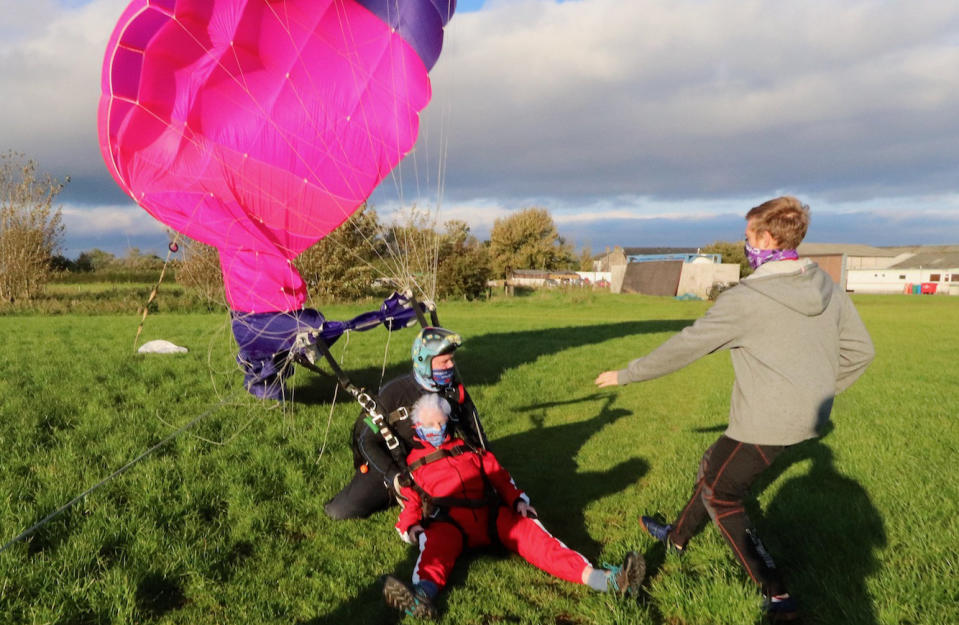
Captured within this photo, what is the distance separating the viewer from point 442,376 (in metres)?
4.20

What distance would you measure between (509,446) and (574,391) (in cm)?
306

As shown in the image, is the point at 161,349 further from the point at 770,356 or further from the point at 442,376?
the point at 770,356

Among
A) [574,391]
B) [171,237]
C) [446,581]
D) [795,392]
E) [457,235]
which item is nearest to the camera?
[795,392]

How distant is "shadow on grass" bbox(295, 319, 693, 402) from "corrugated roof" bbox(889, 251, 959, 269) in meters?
66.1

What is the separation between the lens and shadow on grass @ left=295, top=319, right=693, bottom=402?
29.6ft

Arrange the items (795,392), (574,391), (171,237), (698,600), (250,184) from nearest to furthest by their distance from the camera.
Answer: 1. (795,392)
2. (698,600)
3. (171,237)
4. (250,184)
5. (574,391)

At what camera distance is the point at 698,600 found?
318cm

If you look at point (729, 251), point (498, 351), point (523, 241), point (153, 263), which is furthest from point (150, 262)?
point (729, 251)

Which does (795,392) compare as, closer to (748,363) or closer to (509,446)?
(748,363)

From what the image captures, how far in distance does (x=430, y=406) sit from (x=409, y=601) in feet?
4.46

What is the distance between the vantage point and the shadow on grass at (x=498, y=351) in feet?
29.6

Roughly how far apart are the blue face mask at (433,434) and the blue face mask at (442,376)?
1.09 feet

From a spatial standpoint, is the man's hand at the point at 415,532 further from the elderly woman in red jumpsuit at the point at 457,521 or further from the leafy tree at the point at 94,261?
the leafy tree at the point at 94,261

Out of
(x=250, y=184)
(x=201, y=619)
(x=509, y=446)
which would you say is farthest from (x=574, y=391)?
(x=201, y=619)
